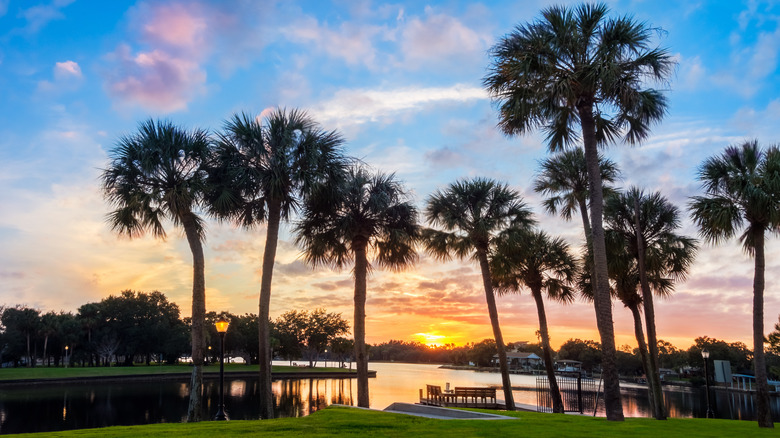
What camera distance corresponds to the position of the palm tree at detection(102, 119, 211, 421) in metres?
19.6

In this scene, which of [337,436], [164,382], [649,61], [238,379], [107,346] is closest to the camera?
[337,436]

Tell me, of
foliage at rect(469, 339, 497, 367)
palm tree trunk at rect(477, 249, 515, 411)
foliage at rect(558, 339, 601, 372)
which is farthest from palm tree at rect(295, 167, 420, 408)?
foliage at rect(469, 339, 497, 367)

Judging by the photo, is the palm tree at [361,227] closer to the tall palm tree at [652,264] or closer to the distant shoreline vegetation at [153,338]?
the tall palm tree at [652,264]

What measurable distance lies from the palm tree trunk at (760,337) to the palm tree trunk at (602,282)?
498 centimetres

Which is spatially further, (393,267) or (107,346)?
(107,346)

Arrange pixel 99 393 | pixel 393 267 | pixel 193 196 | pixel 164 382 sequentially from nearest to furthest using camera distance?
1. pixel 193 196
2. pixel 393 267
3. pixel 99 393
4. pixel 164 382

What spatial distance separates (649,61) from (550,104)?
3066 millimetres

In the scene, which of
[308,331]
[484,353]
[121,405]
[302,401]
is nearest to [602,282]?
[302,401]

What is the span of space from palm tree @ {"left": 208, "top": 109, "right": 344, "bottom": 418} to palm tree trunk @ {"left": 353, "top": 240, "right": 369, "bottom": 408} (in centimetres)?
390

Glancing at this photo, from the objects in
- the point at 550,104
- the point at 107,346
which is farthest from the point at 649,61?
the point at 107,346

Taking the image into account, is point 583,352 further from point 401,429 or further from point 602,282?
point 401,429

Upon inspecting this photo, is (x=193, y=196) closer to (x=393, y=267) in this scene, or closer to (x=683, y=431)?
(x=393, y=267)

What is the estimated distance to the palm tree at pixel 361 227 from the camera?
77.2ft

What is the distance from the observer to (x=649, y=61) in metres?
15.9
